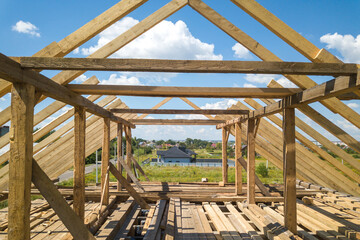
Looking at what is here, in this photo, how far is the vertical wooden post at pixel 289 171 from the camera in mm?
5074

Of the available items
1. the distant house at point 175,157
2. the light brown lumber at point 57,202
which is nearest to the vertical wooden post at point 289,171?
the light brown lumber at point 57,202

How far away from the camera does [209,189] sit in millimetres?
9328

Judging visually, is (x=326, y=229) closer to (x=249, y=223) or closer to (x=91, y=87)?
(x=249, y=223)

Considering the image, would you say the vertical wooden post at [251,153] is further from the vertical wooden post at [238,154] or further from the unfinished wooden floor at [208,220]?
the vertical wooden post at [238,154]

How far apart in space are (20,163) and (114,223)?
10.3 ft

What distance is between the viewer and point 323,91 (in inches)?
153

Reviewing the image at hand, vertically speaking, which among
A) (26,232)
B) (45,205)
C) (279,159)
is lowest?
(45,205)

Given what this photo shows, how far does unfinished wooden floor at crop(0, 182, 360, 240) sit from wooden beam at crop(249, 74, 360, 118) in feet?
8.07

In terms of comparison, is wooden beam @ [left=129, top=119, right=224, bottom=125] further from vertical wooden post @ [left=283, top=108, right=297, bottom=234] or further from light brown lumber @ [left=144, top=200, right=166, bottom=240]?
vertical wooden post @ [left=283, top=108, right=297, bottom=234]

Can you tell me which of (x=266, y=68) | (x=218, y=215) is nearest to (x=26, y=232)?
(x=266, y=68)

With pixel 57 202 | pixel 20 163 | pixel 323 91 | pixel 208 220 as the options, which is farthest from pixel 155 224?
pixel 323 91

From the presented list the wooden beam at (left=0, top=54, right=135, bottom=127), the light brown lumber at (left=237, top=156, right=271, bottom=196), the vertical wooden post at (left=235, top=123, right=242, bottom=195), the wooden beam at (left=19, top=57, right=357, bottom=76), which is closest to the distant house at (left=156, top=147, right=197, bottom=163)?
the vertical wooden post at (left=235, top=123, right=242, bottom=195)

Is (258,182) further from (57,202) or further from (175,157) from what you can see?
(175,157)

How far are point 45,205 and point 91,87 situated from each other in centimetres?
470
